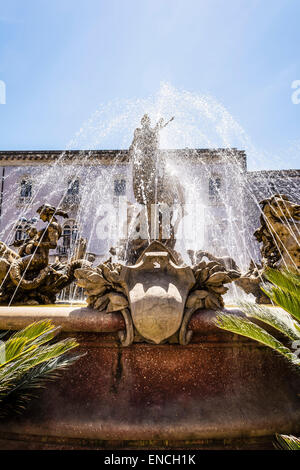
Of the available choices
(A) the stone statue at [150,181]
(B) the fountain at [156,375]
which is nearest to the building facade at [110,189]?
(A) the stone statue at [150,181]

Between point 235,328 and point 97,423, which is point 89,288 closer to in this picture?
point 97,423

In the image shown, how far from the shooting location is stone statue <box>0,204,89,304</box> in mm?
4895

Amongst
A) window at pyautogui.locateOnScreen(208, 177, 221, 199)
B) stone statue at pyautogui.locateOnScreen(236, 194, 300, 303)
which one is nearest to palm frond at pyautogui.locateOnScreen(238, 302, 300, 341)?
stone statue at pyautogui.locateOnScreen(236, 194, 300, 303)

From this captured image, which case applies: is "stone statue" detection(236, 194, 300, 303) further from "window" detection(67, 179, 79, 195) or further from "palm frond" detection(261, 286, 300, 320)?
"window" detection(67, 179, 79, 195)

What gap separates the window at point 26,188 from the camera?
29281 mm

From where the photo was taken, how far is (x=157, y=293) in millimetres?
2865

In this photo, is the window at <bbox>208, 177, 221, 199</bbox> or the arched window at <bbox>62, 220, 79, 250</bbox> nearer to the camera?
the arched window at <bbox>62, 220, 79, 250</bbox>

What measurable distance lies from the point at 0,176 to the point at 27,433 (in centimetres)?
3040

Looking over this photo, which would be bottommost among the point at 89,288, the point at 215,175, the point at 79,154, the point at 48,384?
the point at 48,384

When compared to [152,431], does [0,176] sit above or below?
above

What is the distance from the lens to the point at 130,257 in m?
5.99

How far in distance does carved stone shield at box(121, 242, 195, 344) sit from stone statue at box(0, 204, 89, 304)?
7.89ft

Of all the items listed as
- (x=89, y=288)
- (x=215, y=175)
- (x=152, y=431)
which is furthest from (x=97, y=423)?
(x=215, y=175)
